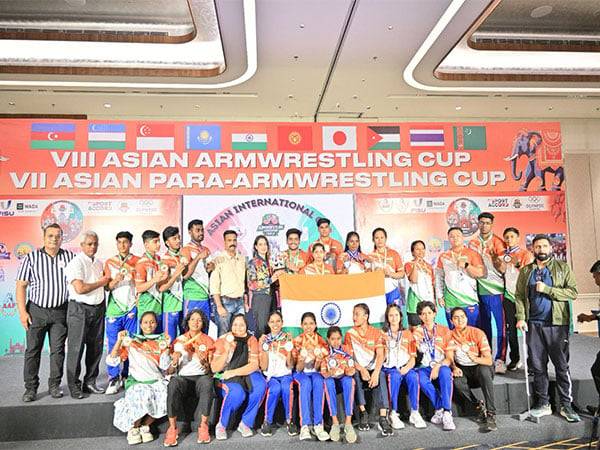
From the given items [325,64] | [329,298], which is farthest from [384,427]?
[325,64]

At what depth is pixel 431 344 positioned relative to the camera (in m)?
3.73

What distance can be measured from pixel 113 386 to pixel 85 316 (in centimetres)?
60

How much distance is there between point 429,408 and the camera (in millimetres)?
3746

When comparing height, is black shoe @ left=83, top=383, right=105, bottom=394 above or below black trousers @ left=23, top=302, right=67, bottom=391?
below

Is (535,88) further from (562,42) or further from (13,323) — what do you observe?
(13,323)

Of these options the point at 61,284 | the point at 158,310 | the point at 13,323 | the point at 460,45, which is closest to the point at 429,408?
the point at 158,310

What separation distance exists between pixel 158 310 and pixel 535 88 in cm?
581

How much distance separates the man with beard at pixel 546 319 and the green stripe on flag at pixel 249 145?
9.54 feet

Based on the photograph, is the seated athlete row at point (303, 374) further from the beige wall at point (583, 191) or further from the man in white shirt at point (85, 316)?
the beige wall at point (583, 191)

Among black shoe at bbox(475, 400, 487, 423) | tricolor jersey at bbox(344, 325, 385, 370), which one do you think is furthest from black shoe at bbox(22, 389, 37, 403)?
black shoe at bbox(475, 400, 487, 423)

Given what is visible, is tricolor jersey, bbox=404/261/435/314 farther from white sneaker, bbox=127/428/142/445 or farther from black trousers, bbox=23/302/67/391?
black trousers, bbox=23/302/67/391

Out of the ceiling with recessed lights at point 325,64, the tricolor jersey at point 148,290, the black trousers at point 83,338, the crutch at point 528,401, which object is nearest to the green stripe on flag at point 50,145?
the ceiling with recessed lights at point 325,64

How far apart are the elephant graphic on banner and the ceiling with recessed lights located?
51.7 inches

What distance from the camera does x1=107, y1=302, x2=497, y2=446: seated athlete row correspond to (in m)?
3.45
